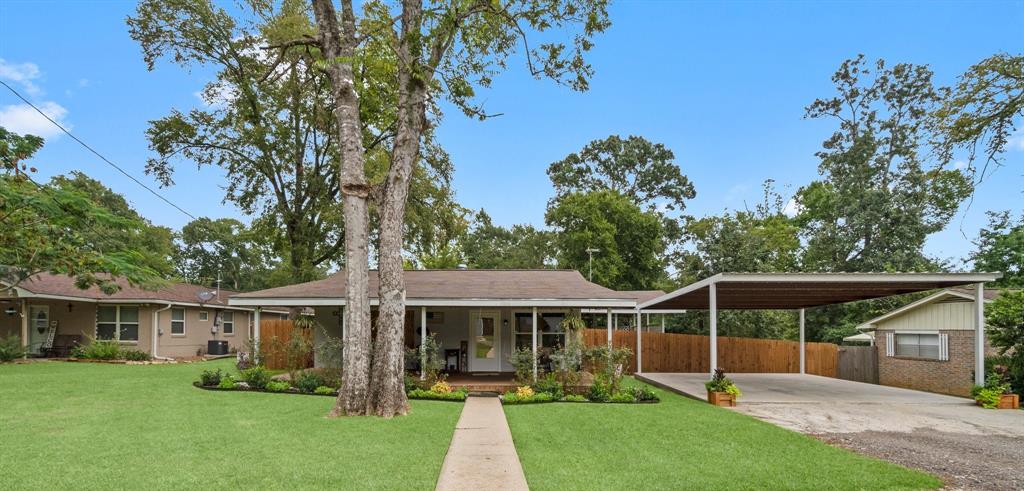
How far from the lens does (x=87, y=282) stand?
11195 millimetres

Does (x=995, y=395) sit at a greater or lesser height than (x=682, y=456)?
lesser

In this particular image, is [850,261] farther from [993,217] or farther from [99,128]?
[99,128]

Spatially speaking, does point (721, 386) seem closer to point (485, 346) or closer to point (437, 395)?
point (437, 395)

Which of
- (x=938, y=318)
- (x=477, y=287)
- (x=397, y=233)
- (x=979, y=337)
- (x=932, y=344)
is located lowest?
(x=932, y=344)

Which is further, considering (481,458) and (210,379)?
(210,379)

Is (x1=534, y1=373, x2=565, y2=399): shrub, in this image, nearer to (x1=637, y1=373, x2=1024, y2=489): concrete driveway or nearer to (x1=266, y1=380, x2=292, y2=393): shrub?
(x1=637, y1=373, x2=1024, y2=489): concrete driveway

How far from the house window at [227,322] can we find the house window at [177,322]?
8.44 feet

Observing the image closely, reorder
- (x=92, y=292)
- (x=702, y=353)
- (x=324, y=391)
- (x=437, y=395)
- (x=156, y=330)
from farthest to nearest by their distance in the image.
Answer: (x=702, y=353) < (x=92, y=292) < (x=156, y=330) < (x=324, y=391) < (x=437, y=395)

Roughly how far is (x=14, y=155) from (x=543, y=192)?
32403mm

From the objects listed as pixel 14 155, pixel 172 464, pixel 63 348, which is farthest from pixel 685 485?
pixel 63 348

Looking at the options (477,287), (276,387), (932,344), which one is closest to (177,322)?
(276,387)

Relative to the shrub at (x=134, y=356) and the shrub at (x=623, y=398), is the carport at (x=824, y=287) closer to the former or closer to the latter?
the shrub at (x=623, y=398)

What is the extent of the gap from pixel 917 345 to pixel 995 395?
4811 mm

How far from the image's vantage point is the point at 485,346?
50.3ft
